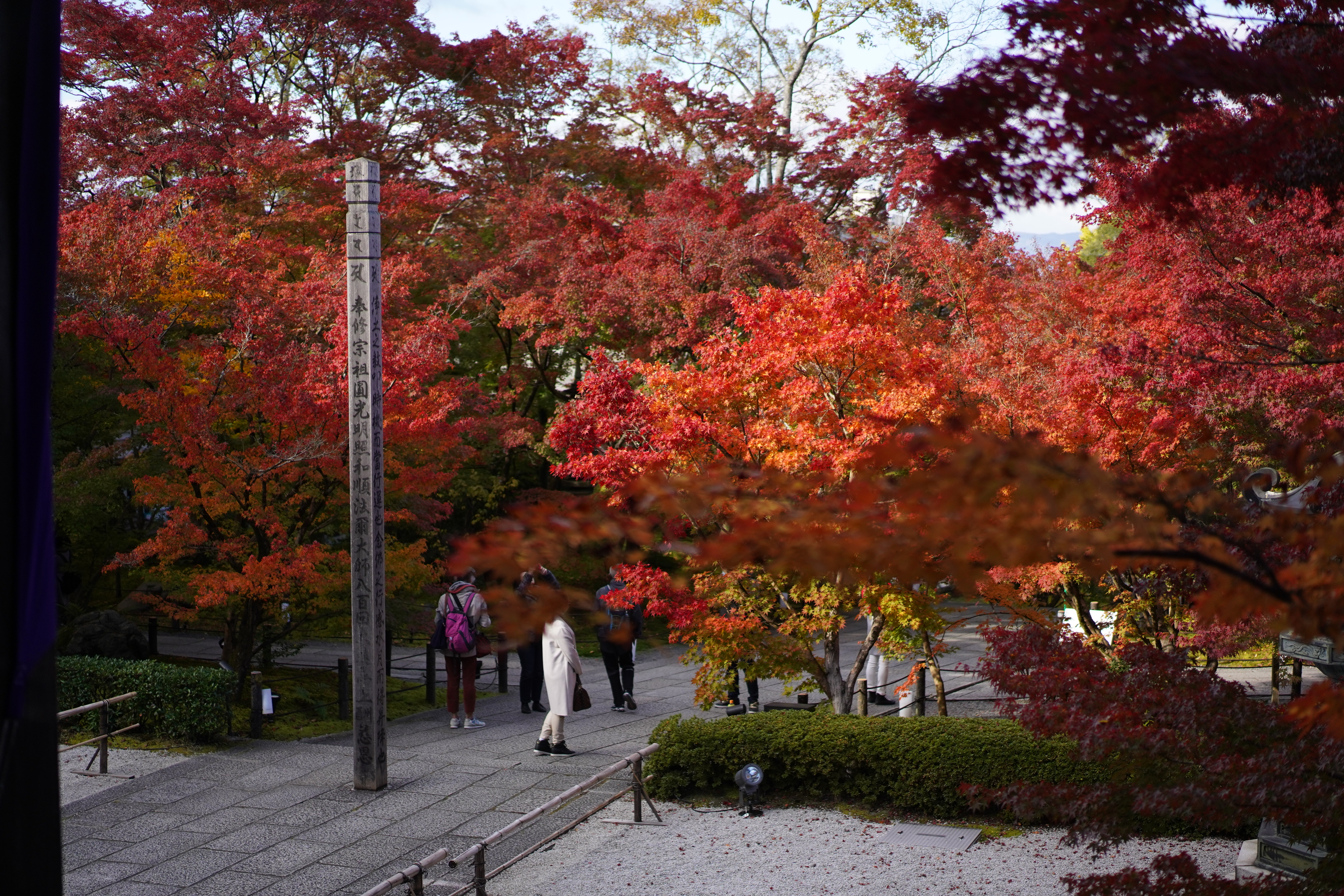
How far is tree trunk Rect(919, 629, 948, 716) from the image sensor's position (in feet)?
29.4

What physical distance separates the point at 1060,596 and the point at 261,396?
13.0 meters

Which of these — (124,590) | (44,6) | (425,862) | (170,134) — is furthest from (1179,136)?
(124,590)

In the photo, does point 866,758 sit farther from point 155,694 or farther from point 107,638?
point 107,638

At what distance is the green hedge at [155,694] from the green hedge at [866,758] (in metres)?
4.38

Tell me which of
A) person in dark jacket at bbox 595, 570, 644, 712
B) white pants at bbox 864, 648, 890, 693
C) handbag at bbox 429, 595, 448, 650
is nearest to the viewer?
handbag at bbox 429, 595, 448, 650

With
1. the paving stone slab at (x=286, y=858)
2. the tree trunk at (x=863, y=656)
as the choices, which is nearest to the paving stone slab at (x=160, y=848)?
the paving stone slab at (x=286, y=858)

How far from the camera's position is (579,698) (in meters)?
9.95

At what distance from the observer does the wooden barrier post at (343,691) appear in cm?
1151

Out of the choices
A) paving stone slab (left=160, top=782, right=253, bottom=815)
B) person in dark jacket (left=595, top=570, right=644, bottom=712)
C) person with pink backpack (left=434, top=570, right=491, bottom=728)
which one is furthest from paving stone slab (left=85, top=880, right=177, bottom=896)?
person in dark jacket (left=595, top=570, right=644, bottom=712)

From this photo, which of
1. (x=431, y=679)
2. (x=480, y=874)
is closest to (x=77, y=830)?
(x=480, y=874)

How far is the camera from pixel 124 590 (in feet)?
62.3

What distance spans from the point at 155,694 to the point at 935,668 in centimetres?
736

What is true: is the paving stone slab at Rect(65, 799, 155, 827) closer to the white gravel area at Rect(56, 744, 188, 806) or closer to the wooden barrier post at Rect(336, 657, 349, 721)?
the white gravel area at Rect(56, 744, 188, 806)

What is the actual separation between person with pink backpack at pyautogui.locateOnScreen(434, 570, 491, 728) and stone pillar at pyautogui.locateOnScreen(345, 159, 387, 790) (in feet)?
5.91
